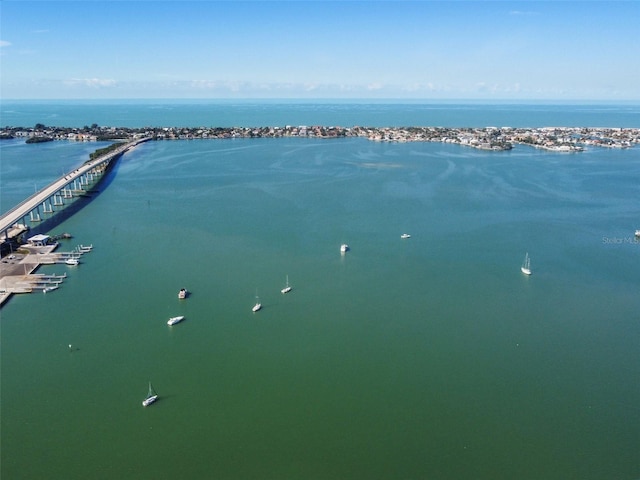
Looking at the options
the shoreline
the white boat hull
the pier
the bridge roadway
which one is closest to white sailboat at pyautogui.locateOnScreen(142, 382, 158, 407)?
the white boat hull

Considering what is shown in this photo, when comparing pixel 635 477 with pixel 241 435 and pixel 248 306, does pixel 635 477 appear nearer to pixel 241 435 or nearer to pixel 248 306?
pixel 241 435

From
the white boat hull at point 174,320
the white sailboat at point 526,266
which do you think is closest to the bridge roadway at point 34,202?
Answer: the white boat hull at point 174,320

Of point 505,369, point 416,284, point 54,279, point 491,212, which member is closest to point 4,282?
point 54,279

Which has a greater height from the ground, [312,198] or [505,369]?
[312,198]

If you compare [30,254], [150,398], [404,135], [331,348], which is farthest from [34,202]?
[404,135]

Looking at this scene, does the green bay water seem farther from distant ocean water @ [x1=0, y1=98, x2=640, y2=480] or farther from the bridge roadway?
the bridge roadway

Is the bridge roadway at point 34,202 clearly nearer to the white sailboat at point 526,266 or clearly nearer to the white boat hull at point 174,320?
the white boat hull at point 174,320
